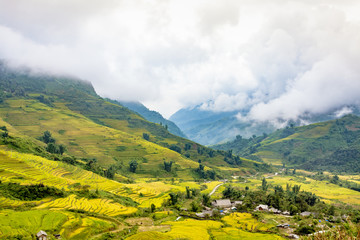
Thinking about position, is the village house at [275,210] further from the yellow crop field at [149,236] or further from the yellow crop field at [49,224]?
the yellow crop field at [49,224]

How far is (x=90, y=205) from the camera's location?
5253cm

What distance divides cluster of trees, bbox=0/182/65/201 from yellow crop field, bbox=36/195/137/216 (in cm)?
331

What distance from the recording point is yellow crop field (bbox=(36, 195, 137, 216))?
4850 centimetres

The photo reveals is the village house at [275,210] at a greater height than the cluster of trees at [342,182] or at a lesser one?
lesser

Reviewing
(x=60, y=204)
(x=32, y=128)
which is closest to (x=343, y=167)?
(x=60, y=204)

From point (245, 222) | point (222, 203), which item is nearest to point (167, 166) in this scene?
point (222, 203)

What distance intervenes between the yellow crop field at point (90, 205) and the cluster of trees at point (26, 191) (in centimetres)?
331

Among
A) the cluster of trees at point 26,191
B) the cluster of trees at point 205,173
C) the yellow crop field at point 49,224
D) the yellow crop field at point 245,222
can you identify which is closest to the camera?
the yellow crop field at point 49,224

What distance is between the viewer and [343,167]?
19088 cm

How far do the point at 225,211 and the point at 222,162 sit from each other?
118 metres

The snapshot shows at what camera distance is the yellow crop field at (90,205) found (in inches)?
1909

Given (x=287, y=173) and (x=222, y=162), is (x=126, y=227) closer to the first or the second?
(x=222, y=162)

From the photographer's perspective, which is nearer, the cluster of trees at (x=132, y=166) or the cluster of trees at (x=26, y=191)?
the cluster of trees at (x=26, y=191)

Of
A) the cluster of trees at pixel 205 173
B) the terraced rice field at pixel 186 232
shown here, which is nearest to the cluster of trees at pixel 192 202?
the terraced rice field at pixel 186 232
